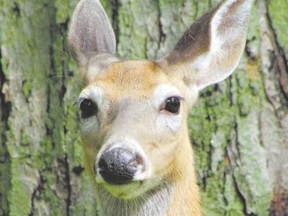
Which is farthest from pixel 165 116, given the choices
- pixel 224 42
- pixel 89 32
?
pixel 89 32

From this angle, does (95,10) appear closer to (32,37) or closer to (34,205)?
(32,37)

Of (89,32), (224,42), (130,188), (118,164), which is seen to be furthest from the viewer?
(89,32)

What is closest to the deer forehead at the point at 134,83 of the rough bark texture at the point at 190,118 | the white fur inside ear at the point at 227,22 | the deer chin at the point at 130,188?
the white fur inside ear at the point at 227,22

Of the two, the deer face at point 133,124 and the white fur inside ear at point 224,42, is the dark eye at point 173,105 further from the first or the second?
the white fur inside ear at point 224,42

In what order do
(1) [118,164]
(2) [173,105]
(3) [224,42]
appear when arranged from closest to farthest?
(1) [118,164] < (2) [173,105] < (3) [224,42]

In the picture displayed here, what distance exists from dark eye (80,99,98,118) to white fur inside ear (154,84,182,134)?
42cm

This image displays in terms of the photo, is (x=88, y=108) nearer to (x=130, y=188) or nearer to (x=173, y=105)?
(x=173, y=105)

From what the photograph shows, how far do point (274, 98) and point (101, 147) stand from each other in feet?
7.56

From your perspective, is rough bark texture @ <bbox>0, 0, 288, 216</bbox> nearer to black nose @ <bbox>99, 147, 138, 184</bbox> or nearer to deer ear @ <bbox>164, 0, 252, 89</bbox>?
deer ear @ <bbox>164, 0, 252, 89</bbox>

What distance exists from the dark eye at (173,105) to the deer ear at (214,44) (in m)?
0.31

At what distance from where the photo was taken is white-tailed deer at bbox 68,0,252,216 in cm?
682

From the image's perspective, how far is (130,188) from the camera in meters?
6.86

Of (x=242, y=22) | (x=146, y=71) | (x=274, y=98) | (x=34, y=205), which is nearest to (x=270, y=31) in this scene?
(x=274, y=98)

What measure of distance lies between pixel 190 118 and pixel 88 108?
1.57 m
